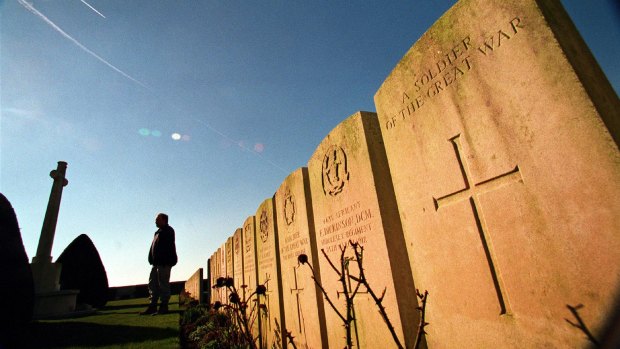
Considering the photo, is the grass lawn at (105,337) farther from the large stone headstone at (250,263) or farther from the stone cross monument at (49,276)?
the stone cross monument at (49,276)

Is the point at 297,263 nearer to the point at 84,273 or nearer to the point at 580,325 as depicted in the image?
the point at 580,325

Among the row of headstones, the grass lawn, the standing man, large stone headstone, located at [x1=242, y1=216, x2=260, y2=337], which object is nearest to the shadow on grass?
the grass lawn

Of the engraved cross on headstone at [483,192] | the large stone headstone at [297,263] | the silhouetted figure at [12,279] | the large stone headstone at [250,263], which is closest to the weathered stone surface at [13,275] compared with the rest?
the silhouetted figure at [12,279]

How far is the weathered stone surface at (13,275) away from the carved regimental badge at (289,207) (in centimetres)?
350

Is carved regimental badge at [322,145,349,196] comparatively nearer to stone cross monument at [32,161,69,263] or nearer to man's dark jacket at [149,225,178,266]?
man's dark jacket at [149,225,178,266]

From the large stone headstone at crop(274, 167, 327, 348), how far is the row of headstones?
1.90 ft

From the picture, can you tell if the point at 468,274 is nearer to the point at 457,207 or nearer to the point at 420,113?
the point at 457,207

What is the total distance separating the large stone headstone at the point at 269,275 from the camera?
13.4 ft

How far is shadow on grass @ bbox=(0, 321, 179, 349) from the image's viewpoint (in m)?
3.67

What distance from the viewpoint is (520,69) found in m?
1.36

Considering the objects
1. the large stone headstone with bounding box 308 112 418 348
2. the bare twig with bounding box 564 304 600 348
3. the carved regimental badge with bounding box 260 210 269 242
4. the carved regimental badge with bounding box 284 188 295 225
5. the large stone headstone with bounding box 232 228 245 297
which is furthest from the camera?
the large stone headstone with bounding box 232 228 245 297

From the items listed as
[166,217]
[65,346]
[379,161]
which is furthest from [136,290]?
[379,161]

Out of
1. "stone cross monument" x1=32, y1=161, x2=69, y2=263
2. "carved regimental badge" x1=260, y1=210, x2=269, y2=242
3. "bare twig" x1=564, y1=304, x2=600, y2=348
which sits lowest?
"bare twig" x1=564, y1=304, x2=600, y2=348

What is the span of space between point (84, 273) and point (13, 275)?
35.7 ft
